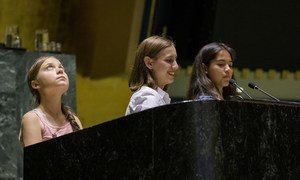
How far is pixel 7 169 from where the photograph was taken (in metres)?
3.51

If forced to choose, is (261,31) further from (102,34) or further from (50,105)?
(50,105)

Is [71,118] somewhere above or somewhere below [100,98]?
above

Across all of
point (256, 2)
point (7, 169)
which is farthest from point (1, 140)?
point (256, 2)

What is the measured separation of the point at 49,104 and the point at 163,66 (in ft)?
1.24

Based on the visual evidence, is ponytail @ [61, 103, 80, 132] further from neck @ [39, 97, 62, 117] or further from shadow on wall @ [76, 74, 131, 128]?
shadow on wall @ [76, 74, 131, 128]

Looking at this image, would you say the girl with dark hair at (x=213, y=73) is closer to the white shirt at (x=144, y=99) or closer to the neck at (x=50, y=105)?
the white shirt at (x=144, y=99)

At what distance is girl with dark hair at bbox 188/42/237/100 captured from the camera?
2.25 metres

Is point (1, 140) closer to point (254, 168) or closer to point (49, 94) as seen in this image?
point (49, 94)

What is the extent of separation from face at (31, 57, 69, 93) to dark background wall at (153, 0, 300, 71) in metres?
2.79

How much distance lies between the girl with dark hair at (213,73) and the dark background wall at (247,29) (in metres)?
2.33

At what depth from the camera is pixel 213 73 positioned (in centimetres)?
233

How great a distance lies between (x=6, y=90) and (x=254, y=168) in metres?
2.40

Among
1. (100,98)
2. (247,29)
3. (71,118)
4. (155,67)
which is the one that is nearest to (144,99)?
(155,67)

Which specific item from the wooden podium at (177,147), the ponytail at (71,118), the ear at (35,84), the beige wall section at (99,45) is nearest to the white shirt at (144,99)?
the ponytail at (71,118)
